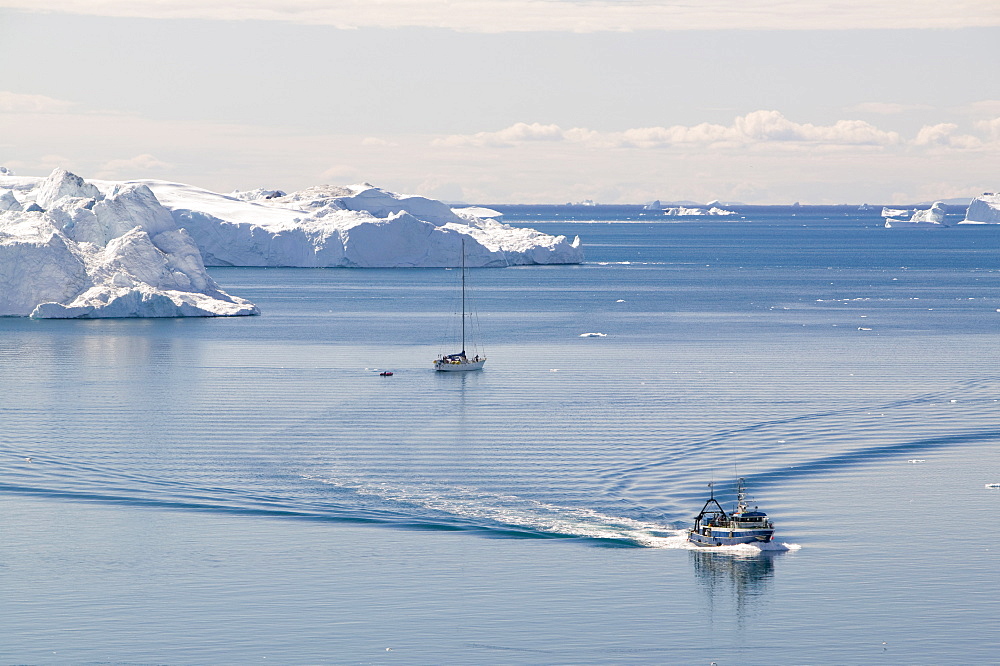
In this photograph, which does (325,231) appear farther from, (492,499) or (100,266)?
(492,499)

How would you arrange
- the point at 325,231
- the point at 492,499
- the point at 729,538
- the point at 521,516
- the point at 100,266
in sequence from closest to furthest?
the point at 729,538 < the point at 521,516 < the point at 492,499 < the point at 100,266 < the point at 325,231

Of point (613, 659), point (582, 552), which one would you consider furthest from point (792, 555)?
point (613, 659)

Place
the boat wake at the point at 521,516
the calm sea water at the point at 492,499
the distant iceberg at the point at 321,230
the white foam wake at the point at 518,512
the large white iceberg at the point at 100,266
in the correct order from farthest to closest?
1. the distant iceberg at the point at 321,230
2. the large white iceberg at the point at 100,266
3. the white foam wake at the point at 518,512
4. the boat wake at the point at 521,516
5. the calm sea water at the point at 492,499

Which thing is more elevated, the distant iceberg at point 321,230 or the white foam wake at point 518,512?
the distant iceberg at point 321,230

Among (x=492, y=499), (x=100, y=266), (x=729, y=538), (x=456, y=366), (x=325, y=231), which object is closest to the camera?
(x=729, y=538)

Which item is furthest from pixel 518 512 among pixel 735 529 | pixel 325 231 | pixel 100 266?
pixel 325 231

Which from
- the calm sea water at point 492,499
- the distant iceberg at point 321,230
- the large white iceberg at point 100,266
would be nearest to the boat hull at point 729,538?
the calm sea water at point 492,499

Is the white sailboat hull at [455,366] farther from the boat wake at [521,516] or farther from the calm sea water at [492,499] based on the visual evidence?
the boat wake at [521,516]
